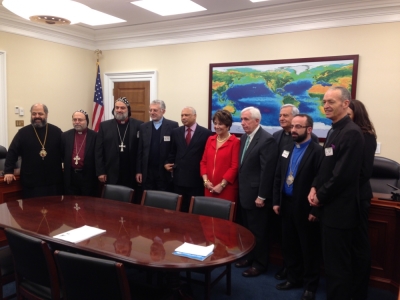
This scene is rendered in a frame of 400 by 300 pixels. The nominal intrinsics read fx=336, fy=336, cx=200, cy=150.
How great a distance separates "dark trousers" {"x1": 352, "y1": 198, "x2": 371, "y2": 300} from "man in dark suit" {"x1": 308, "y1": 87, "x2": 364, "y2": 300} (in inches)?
3.6

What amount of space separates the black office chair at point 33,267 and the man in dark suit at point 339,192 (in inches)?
71.1

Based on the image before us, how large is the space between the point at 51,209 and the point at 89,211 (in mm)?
332

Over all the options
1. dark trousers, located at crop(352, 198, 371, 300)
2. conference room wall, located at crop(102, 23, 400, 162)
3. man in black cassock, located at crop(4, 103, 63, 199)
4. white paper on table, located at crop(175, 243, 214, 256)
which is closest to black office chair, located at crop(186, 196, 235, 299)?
white paper on table, located at crop(175, 243, 214, 256)

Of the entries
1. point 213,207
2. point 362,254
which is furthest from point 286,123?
point 362,254

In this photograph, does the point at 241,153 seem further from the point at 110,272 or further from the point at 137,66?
the point at 137,66

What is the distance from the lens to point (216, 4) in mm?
4398

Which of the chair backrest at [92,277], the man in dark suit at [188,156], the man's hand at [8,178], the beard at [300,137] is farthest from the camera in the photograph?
the man in dark suit at [188,156]

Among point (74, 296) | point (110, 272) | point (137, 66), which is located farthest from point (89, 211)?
point (137, 66)

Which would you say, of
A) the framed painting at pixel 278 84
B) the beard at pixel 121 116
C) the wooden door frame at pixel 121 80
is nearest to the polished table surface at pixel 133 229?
the beard at pixel 121 116

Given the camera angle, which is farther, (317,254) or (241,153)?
(241,153)

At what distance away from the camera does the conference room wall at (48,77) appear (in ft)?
16.3

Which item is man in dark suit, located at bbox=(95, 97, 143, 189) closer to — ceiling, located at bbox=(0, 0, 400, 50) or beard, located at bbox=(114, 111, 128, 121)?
beard, located at bbox=(114, 111, 128, 121)

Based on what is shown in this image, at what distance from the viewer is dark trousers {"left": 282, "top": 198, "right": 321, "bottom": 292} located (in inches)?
109

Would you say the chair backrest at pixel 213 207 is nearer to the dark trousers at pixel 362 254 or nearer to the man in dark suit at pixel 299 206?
the man in dark suit at pixel 299 206
